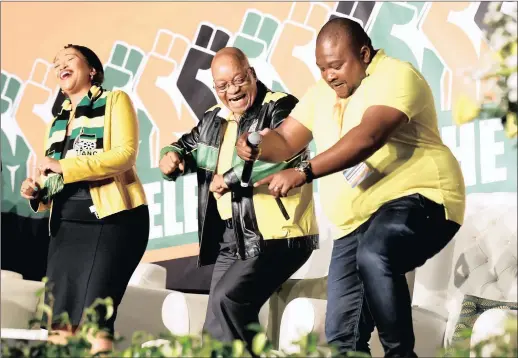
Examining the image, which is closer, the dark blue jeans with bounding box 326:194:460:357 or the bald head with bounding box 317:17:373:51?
the dark blue jeans with bounding box 326:194:460:357

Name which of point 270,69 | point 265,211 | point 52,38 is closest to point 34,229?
point 52,38

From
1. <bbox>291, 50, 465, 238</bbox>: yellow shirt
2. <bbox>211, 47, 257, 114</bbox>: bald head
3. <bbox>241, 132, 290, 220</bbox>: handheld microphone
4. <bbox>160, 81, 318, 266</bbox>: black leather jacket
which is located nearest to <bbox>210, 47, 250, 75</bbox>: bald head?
<bbox>211, 47, 257, 114</bbox>: bald head

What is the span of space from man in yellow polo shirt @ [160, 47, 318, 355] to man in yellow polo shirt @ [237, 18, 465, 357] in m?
0.35

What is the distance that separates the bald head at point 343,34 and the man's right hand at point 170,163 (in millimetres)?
827

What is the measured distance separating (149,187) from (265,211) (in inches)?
65.0

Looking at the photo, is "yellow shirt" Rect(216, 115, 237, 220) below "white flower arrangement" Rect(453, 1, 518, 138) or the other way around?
below

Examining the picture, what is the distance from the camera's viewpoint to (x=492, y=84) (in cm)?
170

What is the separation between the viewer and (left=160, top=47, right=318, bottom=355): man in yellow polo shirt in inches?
125

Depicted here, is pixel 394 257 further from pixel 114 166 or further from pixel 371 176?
pixel 114 166

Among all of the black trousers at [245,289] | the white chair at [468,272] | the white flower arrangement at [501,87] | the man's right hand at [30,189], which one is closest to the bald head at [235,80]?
the black trousers at [245,289]

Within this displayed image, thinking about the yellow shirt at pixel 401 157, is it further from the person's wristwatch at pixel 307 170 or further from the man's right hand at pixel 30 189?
the man's right hand at pixel 30 189

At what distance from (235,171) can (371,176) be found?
564mm

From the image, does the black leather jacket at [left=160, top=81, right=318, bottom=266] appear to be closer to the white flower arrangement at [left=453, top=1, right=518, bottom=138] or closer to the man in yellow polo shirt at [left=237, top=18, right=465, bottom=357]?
the man in yellow polo shirt at [left=237, top=18, right=465, bottom=357]

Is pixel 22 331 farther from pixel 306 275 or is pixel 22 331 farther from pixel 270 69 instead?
pixel 270 69
